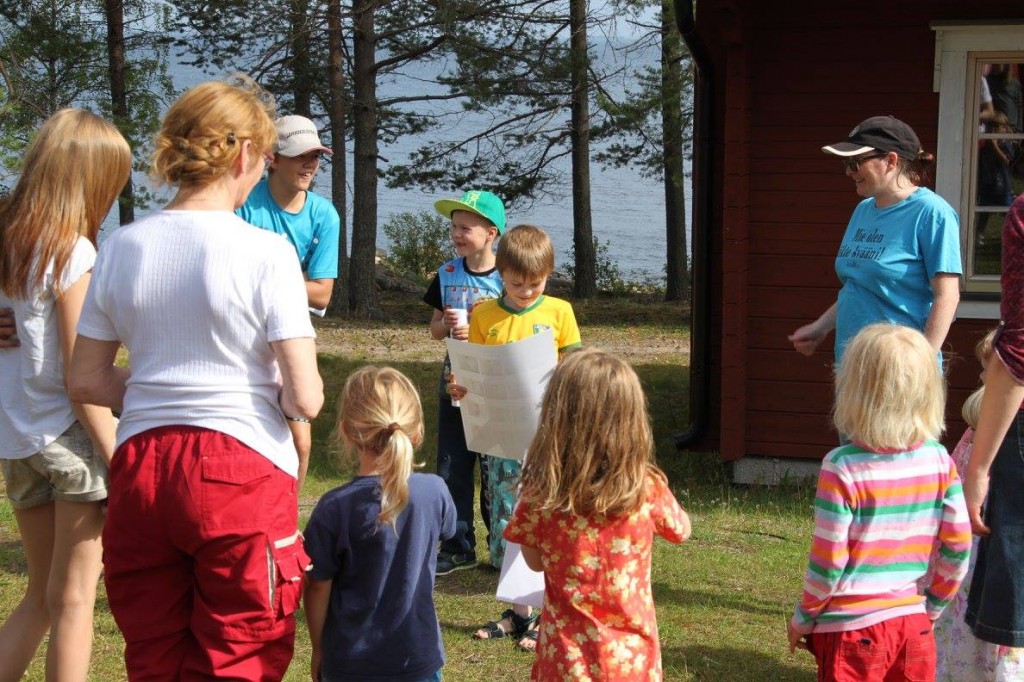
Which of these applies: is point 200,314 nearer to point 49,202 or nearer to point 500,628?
point 49,202

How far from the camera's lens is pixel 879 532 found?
9.38 feet

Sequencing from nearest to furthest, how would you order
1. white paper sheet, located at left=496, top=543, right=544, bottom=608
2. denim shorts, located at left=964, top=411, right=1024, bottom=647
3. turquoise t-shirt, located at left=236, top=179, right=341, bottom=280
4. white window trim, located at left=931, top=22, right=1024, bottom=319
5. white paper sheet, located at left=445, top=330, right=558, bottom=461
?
denim shorts, located at left=964, top=411, right=1024, bottom=647, white paper sheet, located at left=496, top=543, right=544, bottom=608, white paper sheet, located at left=445, top=330, right=558, bottom=461, turquoise t-shirt, located at left=236, top=179, right=341, bottom=280, white window trim, located at left=931, top=22, right=1024, bottom=319

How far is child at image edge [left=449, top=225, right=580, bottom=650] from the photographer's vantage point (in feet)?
14.3

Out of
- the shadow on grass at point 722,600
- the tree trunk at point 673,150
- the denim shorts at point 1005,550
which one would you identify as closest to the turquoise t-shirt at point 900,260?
the denim shorts at point 1005,550

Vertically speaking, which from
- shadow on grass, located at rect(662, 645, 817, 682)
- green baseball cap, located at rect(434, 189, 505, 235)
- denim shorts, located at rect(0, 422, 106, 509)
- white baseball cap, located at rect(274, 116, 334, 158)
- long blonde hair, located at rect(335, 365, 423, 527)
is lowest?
shadow on grass, located at rect(662, 645, 817, 682)

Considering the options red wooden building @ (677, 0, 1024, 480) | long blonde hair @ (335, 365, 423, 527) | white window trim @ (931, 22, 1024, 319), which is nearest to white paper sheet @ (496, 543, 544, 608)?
long blonde hair @ (335, 365, 423, 527)

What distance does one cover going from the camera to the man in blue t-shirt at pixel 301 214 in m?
4.26

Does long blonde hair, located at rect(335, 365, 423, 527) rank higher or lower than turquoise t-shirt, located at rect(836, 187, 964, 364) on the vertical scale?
lower

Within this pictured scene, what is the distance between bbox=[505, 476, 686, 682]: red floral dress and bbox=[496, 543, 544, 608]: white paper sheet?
2.69ft

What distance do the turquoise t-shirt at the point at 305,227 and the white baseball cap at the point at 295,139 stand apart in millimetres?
218

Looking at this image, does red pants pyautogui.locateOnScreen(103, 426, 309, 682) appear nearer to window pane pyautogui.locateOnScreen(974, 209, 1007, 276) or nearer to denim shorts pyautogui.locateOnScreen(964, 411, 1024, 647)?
denim shorts pyautogui.locateOnScreen(964, 411, 1024, 647)

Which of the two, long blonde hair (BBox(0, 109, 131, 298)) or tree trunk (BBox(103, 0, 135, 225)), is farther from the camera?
tree trunk (BBox(103, 0, 135, 225))

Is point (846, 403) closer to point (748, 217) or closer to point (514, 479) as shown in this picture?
point (514, 479)

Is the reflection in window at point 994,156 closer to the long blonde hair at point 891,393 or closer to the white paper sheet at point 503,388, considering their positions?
the white paper sheet at point 503,388
